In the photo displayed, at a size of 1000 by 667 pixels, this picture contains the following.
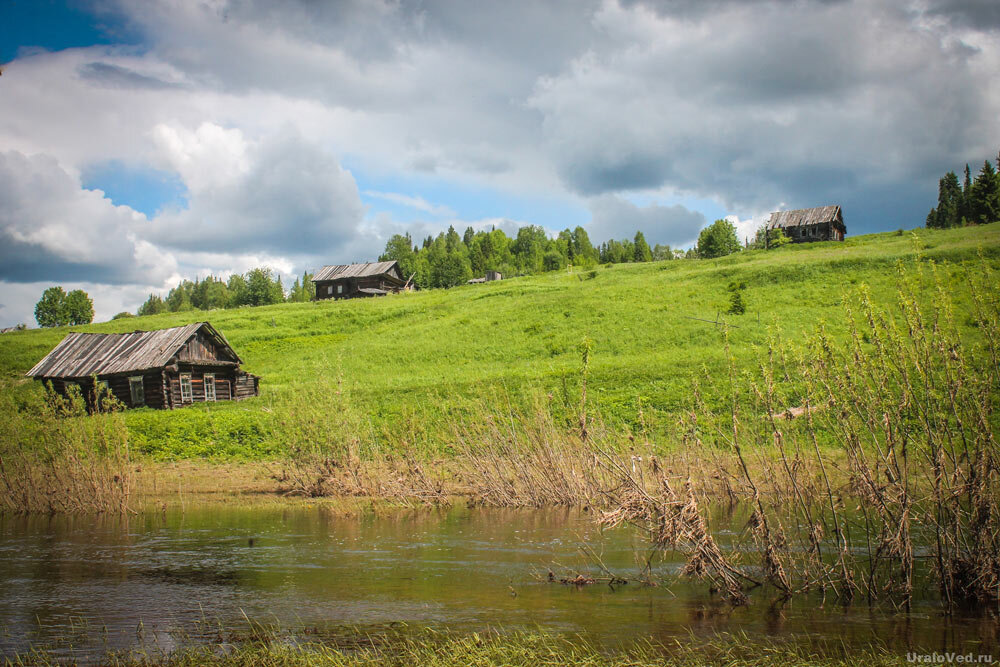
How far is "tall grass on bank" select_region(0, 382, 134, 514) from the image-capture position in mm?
20172

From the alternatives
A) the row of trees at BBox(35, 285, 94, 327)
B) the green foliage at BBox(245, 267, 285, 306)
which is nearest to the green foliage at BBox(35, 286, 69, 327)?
the row of trees at BBox(35, 285, 94, 327)

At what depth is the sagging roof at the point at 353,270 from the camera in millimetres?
97000

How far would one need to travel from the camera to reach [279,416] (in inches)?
889

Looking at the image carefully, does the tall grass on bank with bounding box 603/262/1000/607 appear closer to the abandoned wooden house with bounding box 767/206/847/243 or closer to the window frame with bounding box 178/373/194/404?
the window frame with bounding box 178/373/194/404

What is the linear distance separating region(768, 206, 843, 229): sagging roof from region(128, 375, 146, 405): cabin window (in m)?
81.0

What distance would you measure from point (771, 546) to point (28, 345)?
69034 mm

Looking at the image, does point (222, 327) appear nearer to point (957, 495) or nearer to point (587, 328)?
point (587, 328)

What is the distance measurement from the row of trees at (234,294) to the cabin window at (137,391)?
56065 millimetres

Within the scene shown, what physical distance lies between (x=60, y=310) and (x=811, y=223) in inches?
4764

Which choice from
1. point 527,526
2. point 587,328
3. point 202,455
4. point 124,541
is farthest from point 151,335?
point 527,526

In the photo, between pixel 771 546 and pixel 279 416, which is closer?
pixel 771 546

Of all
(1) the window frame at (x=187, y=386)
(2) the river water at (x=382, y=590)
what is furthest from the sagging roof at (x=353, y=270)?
(2) the river water at (x=382, y=590)

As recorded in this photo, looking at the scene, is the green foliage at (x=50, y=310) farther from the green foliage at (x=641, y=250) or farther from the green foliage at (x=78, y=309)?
the green foliage at (x=641, y=250)

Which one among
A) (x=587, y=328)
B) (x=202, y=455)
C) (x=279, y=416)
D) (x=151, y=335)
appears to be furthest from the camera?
(x=587, y=328)
